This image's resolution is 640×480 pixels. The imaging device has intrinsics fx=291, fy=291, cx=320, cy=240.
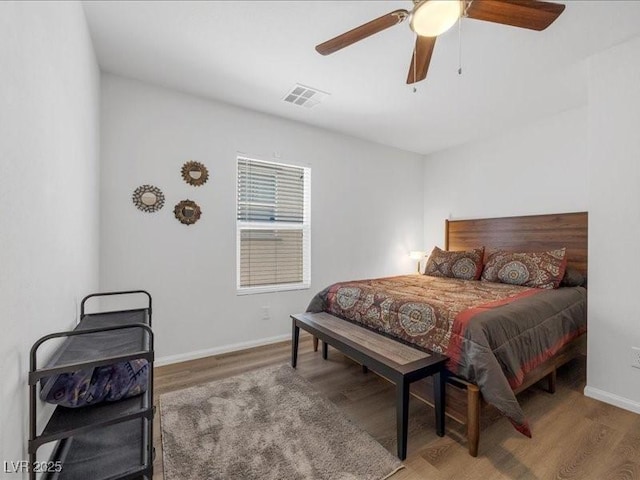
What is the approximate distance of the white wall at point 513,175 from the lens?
124 inches

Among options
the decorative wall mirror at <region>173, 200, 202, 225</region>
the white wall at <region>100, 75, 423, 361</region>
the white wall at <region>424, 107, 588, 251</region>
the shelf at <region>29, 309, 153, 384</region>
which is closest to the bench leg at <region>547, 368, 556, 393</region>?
the white wall at <region>424, 107, 588, 251</region>

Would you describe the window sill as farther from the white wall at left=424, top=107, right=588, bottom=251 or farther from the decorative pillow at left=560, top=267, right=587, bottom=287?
the decorative pillow at left=560, top=267, right=587, bottom=287

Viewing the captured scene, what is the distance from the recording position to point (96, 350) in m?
1.23

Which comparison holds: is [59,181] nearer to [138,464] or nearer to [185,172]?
[138,464]

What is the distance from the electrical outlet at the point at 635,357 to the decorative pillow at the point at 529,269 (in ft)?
2.52

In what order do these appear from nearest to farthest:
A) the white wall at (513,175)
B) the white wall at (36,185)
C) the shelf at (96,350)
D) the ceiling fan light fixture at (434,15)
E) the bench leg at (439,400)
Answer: the white wall at (36,185) < the shelf at (96,350) < the ceiling fan light fixture at (434,15) < the bench leg at (439,400) < the white wall at (513,175)

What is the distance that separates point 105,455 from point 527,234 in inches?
163

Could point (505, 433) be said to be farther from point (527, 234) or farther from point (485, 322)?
point (527, 234)

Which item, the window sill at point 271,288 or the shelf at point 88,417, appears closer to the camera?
the shelf at point 88,417

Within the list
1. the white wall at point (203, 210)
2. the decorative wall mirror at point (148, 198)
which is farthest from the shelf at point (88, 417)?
the decorative wall mirror at point (148, 198)

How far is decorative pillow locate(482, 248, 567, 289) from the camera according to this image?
2.76m

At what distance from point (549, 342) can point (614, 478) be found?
30.9 inches

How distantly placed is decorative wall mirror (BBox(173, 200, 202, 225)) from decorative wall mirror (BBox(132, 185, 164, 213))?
0.49 feet

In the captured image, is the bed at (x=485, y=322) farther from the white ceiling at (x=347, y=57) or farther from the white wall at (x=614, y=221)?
the white ceiling at (x=347, y=57)
